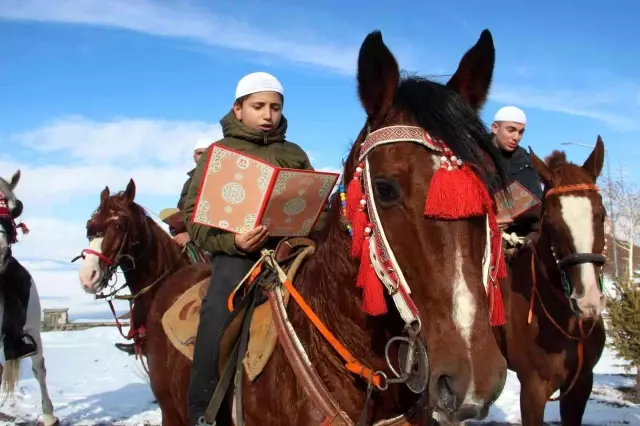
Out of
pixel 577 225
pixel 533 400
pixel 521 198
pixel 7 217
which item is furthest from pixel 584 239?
pixel 7 217

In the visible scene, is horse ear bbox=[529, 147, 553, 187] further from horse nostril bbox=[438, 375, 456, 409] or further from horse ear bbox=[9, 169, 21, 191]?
horse ear bbox=[9, 169, 21, 191]

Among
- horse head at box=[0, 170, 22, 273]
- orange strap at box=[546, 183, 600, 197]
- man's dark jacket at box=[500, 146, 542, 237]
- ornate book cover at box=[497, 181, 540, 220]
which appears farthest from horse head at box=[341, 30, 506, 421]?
horse head at box=[0, 170, 22, 273]

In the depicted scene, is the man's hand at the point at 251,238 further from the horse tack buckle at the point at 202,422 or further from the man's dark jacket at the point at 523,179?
the man's dark jacket at the point at 523,179

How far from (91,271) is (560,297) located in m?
5.32

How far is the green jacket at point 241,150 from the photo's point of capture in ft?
10.4

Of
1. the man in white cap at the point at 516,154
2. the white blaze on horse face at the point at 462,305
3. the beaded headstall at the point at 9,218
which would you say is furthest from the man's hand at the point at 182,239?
the white blaze on horse face at the point at 462,305

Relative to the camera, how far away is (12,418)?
8289 millimetres

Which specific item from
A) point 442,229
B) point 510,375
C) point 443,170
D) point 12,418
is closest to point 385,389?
point 442,229

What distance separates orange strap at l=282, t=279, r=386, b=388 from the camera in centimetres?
238

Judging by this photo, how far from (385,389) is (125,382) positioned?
32.2 ft

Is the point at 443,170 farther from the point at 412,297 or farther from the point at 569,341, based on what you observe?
the point at 569,341

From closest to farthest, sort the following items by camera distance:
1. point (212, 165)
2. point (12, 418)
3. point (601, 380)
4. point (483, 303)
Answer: point (483, 303) < point (212, 165) < point (12, 418) < point (601, 380)

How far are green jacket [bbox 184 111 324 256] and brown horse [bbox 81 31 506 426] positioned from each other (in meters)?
0.57

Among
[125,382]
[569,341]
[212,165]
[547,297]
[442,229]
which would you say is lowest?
[125,382]
